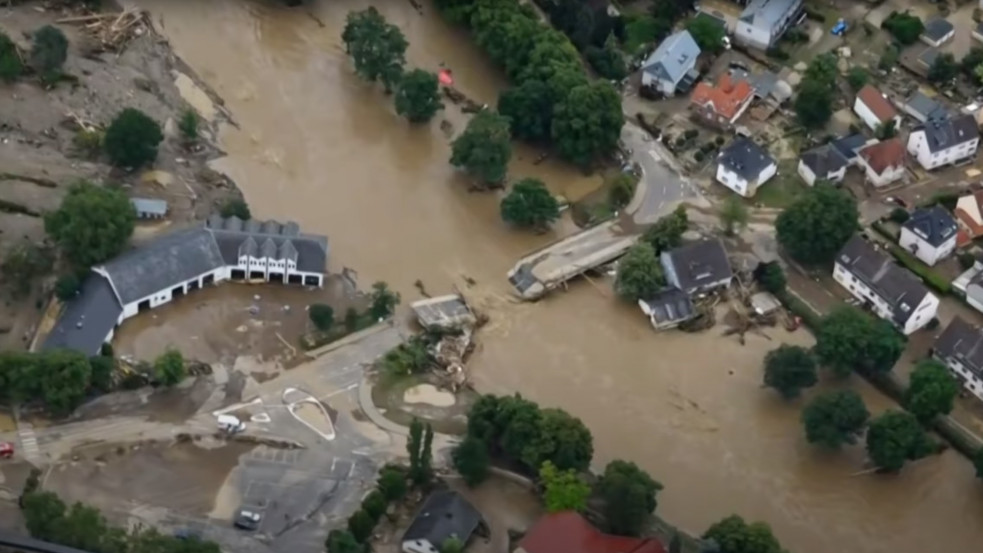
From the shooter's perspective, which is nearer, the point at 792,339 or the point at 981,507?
the point at 981,507

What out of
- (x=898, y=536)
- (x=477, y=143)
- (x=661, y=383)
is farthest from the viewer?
(x=477, y=143)

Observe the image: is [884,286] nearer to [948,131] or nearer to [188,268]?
[948,131]

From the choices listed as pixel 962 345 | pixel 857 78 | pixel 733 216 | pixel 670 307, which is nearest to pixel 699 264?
pixel 670 307

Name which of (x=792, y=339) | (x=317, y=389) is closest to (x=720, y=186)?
(x=792, y=339)

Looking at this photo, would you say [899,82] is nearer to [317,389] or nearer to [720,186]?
[720,186]

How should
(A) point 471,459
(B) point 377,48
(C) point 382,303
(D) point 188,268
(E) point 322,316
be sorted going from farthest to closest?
(B) point 377,48
(D) point 188,268
(C) point 382,303
(E) point 322,316
(A) point 471,459

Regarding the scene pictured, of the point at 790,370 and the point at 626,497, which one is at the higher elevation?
the point at 790,370

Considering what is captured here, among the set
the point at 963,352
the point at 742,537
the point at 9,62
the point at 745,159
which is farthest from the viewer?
the point at 9,62

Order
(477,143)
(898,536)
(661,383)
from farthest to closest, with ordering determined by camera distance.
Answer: (477,143)
(661,383)
(898,536)
